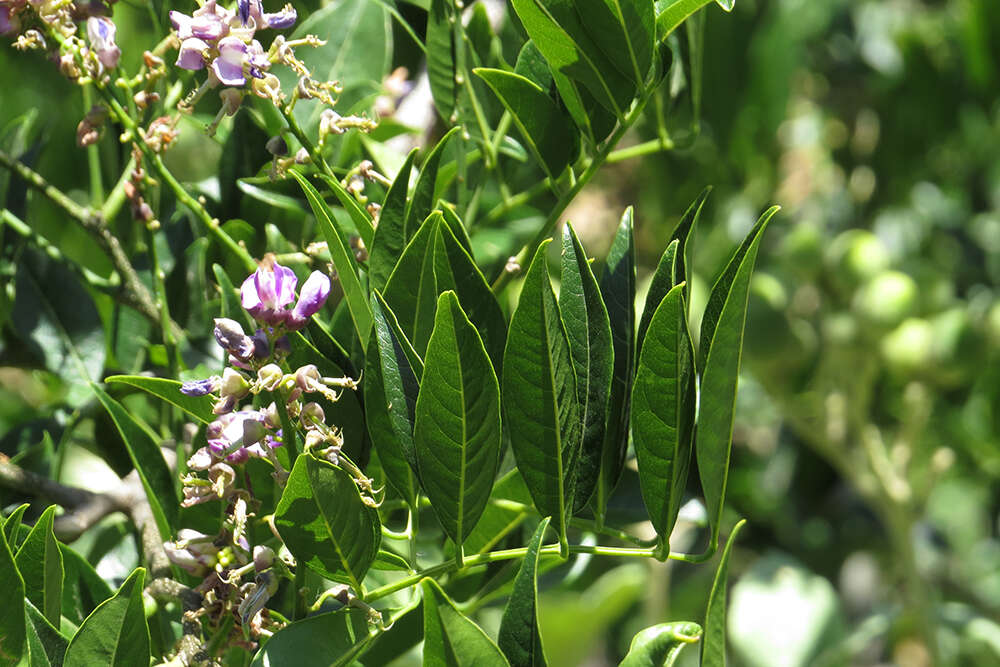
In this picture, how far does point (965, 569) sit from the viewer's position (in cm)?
151

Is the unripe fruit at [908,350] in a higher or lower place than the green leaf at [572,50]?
lower

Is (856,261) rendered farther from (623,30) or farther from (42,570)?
(42,570)

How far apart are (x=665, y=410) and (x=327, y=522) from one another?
13cm

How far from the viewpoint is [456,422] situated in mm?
378

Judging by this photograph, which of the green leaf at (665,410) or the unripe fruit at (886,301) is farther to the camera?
the unripe fruit at (886,301)

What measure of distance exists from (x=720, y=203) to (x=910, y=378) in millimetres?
333

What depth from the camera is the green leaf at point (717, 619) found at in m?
0.39

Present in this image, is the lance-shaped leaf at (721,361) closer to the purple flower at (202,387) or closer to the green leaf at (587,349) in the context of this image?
the green leaf at (587,349)

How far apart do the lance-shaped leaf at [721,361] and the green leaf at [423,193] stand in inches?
4.9

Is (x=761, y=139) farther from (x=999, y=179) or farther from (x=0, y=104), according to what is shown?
(x=0, y=104)

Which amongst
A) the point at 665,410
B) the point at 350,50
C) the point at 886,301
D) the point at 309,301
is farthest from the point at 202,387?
the point at 886,301

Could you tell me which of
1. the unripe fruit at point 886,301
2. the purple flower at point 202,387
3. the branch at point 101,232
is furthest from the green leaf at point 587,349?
the unripe fruit at point 886,301

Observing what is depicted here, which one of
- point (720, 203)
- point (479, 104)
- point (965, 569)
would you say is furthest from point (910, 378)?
point (479, 104)

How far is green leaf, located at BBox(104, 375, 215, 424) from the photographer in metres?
0.40
